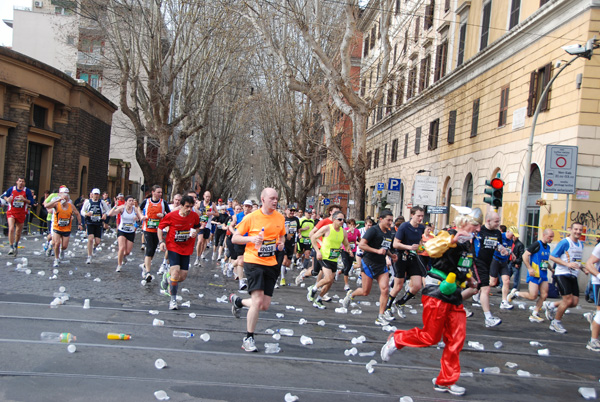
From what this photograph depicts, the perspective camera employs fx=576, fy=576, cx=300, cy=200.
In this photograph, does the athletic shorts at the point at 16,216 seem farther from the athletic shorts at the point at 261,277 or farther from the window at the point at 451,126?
the window at the point at 451,126

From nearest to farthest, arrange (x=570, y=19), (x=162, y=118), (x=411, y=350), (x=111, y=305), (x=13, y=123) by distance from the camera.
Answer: (x=411, y=350), (x=111, y=305), (x=570, y=19), (x=13, y=123), (x=162, y=118)

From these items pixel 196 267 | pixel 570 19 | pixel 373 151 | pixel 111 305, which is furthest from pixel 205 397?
pixel 373 151

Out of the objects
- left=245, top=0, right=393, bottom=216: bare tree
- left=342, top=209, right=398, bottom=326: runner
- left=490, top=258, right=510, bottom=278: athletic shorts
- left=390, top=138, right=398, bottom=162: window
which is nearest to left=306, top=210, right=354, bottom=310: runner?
left=342, top=209, right=398, bottom=326: runner

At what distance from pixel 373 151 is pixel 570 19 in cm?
2672

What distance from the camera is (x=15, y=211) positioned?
1392cm

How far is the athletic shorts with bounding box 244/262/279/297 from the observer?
635cm

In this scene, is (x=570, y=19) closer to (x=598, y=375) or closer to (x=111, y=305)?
(x=598, y=375)

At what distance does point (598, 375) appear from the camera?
641 centimetres

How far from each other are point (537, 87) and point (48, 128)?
20865 mm

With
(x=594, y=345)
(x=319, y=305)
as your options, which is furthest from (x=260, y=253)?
(x=594, y=345)

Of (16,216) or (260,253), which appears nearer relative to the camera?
(260,253)

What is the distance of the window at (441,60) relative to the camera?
27308 millimetres

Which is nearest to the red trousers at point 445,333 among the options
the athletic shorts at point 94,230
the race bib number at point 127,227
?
the race bib number at point 127,227

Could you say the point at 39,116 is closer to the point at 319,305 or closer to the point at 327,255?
the point at 327,255
